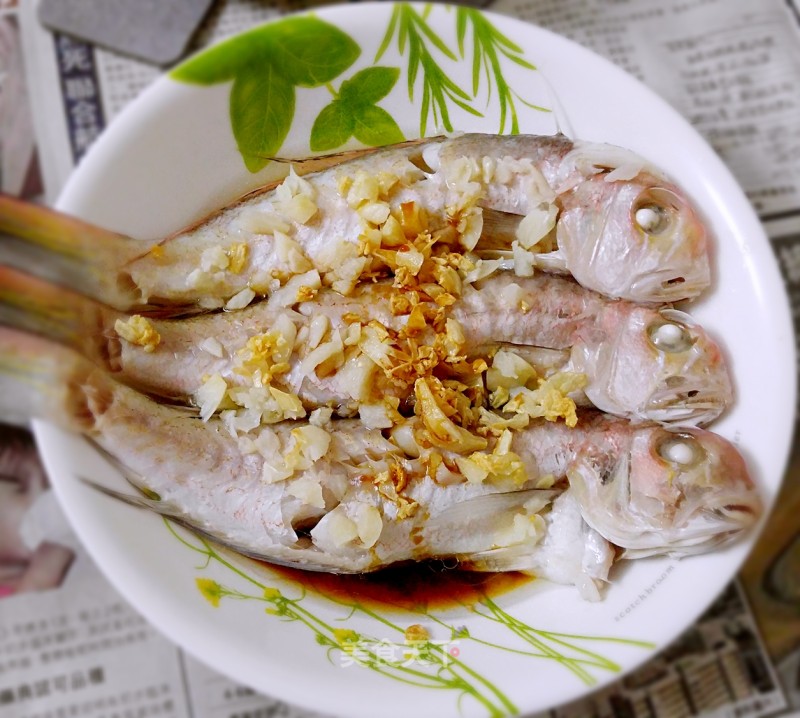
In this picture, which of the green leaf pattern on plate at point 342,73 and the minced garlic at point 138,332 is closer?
the minced garlic at point 138,332

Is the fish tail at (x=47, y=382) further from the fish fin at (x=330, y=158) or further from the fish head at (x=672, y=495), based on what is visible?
the fish head at (x=672, y=495)

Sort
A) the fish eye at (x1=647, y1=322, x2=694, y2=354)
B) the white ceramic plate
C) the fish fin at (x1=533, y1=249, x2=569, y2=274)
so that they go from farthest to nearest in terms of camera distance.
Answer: the fish fin at (x1=533, y1=249, x2=569, y2=274)
the fish eye at (x1=647, y1=322, x2=694, y2=354)
the white ceramic plate

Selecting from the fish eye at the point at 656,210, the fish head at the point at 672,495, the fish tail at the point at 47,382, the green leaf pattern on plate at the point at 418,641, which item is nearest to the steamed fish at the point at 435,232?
the fish eye at the point at 656,210

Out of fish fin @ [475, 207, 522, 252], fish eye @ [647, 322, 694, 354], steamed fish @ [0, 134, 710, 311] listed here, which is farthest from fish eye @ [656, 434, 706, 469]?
fish fin @ [475, 207, 522, 252]

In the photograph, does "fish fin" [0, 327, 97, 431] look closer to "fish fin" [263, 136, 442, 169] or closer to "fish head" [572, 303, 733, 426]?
"fish fin" [263, 136, 442, 169]

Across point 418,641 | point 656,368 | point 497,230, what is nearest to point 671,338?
point 656,368

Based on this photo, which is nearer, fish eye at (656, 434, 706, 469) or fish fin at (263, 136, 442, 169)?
fish eye at (656, 434, 706, 469)

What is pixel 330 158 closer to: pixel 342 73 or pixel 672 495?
pixel 342 73
